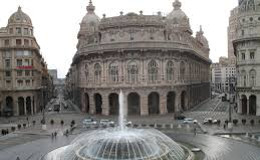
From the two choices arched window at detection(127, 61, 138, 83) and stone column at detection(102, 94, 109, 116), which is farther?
stone column at detection(102, 94, 109, 116)

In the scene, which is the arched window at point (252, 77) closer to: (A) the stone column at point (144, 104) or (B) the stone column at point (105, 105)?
(A) the stone column at point (144, 104)

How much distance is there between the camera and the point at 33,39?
8256 cm

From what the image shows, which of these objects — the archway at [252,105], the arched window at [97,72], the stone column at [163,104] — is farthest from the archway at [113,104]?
the archway at [252,105]

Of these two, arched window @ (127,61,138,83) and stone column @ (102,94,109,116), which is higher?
arched window @ (127,61,138,83)

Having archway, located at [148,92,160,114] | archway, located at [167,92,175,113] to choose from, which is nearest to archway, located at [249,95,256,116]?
archway, located at [167,92,175,113]

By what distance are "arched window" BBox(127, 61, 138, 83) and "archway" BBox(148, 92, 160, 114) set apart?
662 centimetres

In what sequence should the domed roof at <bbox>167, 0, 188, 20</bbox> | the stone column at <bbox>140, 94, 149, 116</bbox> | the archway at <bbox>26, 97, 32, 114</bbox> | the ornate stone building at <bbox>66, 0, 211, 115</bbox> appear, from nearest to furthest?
the ornate stone building at <bbox>66, 0, 211, 115</bbox> → the stone column at <bbox>140, 94, 149, 116</bbox> → the archway at <bbox>26, 97, 32, 114</bbox> → the domed roof at <bbox>167, 0, 188, 20</bbox>

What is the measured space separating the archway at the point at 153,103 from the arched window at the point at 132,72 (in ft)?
→ 21.7

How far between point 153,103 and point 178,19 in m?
43.2

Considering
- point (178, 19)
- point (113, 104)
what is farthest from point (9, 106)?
point (178, 19)

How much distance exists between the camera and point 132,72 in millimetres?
71562

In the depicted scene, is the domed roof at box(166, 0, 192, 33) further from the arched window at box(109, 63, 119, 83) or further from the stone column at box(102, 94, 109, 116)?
the stone column at box(102, 94, 109, 116)

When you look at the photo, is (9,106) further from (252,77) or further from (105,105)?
(252,77)

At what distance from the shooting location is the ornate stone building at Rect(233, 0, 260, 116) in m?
66.9
